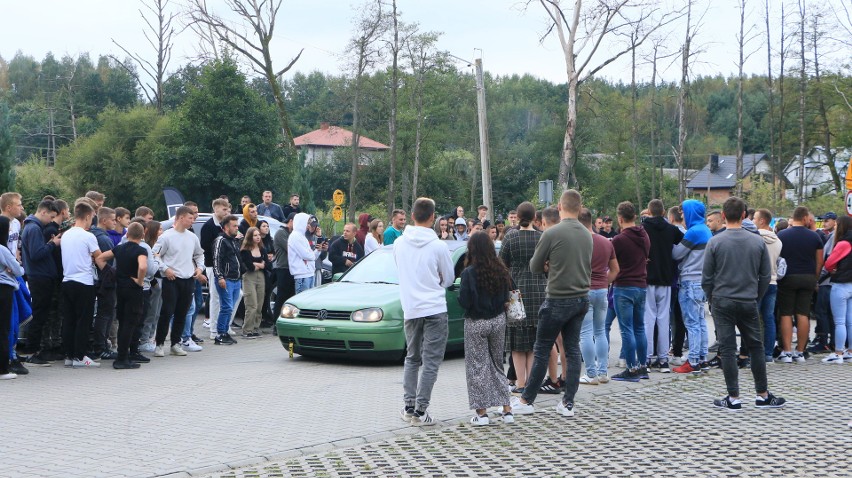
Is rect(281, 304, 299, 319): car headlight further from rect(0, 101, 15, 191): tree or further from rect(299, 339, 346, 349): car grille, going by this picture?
rect(0, 101, 15, 191): tree

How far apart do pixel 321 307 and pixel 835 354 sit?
7323 mm

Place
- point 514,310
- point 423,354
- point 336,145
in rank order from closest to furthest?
point 423,354 < point 514,310 < point 336,145

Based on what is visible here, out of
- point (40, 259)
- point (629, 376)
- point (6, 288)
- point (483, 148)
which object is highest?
point (483, 148)

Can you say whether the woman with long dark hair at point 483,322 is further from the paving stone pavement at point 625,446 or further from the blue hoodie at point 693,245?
the blue hoodie at point 693,245

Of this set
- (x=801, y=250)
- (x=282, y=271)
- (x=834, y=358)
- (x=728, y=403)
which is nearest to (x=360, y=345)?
(x=282, y=271)

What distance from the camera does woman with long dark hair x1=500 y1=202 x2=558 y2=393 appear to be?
949 cm

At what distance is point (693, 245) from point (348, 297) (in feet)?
15.2

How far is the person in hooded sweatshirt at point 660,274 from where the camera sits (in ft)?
38.0

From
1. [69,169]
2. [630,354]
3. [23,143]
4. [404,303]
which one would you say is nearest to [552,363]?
[630,354]

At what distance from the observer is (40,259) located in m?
11.6

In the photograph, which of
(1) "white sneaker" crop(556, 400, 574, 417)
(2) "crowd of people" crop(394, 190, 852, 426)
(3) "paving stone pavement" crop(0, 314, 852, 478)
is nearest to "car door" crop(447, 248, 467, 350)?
(3) "paving stone pavement" crop(0, 314, 852, 478)

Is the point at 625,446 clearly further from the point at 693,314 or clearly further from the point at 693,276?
the point at 693,276

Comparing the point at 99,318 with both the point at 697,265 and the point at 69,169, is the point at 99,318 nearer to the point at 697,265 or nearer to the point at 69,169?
the point at 697,265

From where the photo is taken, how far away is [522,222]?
9.66 m
